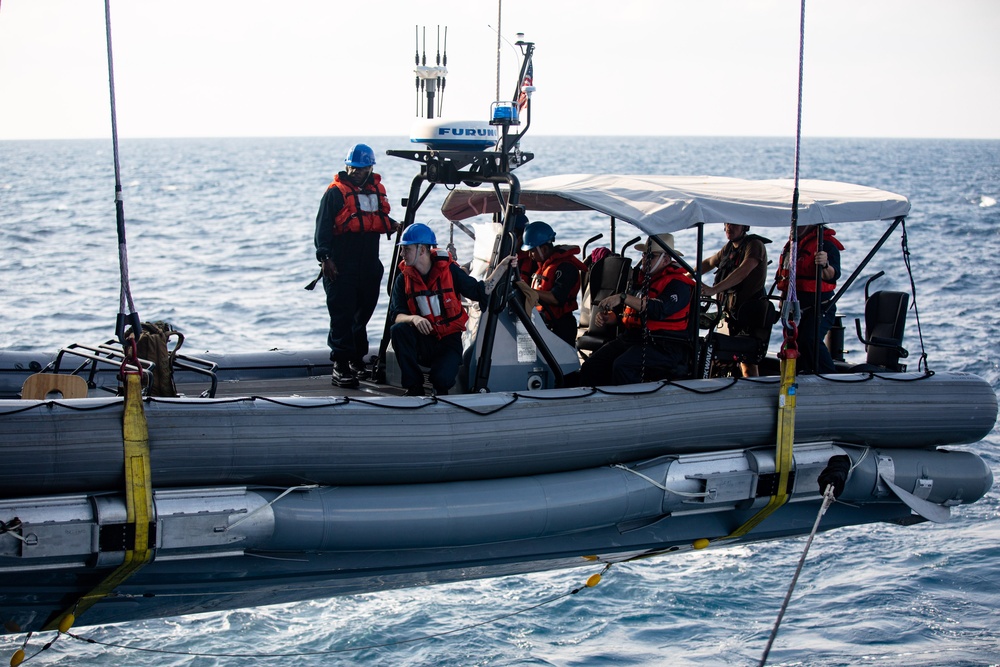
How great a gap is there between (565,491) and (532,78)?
2.17 metres

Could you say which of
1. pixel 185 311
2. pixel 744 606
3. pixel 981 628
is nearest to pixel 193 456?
pixel 744 606

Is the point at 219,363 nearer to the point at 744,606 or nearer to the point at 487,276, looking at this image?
the point at 487,276

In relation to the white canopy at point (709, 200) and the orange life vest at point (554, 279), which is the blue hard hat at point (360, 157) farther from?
the orange life vest at point (554, 279)

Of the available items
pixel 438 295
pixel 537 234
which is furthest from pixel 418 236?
pixel 537 234

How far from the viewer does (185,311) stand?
14750 millimetres

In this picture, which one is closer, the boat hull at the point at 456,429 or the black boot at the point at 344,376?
the boat hull at the point at 456,429

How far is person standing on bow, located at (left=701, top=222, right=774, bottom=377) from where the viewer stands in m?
6.11

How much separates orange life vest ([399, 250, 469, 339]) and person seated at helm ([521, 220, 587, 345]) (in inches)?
28.7

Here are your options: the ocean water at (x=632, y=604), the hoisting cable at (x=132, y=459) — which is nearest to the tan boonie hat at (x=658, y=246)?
the ocean water at (x=632, y=604)

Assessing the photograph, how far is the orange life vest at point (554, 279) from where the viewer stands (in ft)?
19.9

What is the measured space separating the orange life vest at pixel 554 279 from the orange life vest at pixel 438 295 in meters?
0.78

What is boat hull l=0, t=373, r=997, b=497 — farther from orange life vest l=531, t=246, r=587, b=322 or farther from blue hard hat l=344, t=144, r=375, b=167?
blue hard hat l=344, t=144, r=375, b=167

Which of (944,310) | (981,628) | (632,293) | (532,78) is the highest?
(532,78)

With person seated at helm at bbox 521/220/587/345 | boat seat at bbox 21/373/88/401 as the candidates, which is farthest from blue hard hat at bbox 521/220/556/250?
boat seat at bbox 21/373/88/401
